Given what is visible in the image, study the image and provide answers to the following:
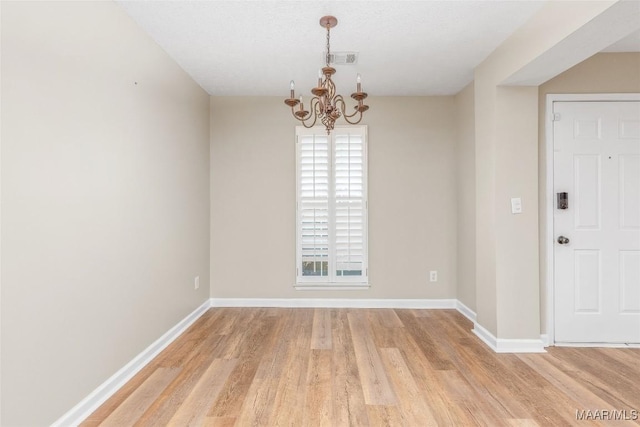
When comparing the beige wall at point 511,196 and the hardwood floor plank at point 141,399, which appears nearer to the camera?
the hardwood floor plank at point 141,399

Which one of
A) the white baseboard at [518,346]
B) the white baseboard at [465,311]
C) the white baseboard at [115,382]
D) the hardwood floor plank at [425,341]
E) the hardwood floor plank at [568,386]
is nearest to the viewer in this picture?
the white baseboard at [115,382]

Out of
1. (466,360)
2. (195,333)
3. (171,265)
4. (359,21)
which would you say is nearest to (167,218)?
(171,265)

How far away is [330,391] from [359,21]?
107 inches

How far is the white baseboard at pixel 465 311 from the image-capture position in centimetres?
375

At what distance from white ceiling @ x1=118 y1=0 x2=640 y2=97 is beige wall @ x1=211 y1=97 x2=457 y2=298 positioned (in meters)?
0.53

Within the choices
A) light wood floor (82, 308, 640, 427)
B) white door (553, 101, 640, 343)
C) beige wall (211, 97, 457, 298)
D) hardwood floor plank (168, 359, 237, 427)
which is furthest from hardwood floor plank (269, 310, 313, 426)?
white door (553, 101, 640, 343)

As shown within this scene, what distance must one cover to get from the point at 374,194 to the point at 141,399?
3181mm

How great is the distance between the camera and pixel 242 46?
2961 mm

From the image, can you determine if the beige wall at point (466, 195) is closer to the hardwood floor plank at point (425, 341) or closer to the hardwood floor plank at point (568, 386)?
the hardwood floor plank at point (425, 341)

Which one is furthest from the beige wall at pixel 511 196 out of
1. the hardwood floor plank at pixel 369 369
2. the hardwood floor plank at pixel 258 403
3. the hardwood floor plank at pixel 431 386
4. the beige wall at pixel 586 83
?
the hardwood floor plank at pixel 258 403

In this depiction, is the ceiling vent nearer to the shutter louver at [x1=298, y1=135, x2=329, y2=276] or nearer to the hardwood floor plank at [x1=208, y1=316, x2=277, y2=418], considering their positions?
the shutter louver at [x1=298, y1=135, x2=329, y2=276]

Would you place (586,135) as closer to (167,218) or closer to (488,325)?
(488,325)

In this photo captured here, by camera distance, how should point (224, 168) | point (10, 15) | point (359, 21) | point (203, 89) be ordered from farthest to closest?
point (224, 168) < point (203, 89) < point (359, 21) < point (10, 15)

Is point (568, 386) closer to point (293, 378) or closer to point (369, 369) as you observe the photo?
point (369, 369)
